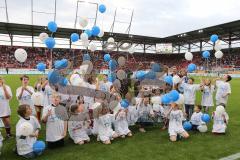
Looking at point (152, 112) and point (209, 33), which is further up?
point (209, 33)

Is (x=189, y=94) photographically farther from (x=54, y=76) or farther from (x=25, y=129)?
(x=25, y=129)

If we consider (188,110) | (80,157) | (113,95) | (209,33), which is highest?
(209,33)

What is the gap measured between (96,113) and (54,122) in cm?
117

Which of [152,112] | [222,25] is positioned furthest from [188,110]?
[222,25]

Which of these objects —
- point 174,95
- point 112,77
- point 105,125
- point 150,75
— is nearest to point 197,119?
point 174,95

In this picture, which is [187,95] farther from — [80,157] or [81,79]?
[80,157]

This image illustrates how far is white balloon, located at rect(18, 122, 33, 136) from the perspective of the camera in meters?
5.72

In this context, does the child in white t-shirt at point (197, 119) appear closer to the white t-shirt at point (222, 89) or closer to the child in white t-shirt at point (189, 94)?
the child in white t-shirt at point (189, 94)

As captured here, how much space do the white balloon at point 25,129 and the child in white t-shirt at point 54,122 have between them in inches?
36.5

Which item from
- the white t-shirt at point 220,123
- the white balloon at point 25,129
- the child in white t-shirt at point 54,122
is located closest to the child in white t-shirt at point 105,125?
the child in white t-shirt at point 54,122

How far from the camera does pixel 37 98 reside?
849cm

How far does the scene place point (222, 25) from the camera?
1497 inches

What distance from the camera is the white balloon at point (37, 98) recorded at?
27.3 feet

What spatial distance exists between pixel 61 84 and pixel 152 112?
2.83 metres
